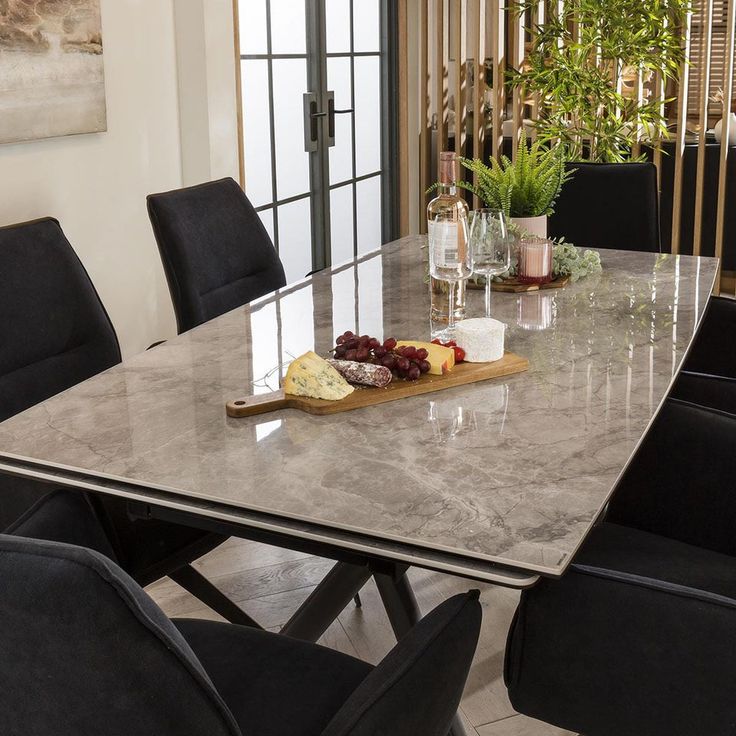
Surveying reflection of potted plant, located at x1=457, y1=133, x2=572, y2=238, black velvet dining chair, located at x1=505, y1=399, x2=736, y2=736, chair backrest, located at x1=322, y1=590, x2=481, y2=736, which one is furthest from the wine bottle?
chair backrest, located at x1=322, y1=590, x2=481, y2=736

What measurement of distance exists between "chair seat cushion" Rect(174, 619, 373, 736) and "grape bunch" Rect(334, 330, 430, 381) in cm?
53

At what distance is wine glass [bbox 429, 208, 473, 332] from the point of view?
2191mm

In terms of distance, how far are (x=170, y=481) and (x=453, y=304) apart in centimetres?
100

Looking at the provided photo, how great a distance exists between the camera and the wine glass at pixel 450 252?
2191mm

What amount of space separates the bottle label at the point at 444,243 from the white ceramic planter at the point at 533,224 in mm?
543

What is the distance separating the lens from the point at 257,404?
68.8 inches

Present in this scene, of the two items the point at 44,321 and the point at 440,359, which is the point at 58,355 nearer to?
the point at 44,321

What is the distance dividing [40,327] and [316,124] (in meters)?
3.29

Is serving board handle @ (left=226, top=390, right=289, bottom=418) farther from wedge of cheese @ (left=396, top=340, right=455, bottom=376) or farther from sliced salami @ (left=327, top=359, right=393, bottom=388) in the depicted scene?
wedge of cheese @ (left=396, top=340, right=455, bottom=376)

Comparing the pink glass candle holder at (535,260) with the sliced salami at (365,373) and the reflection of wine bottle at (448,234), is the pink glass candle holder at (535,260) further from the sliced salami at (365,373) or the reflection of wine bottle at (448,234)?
the sliced salami at (365,373)

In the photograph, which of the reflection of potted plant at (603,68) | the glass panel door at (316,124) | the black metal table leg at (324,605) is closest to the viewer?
the black metal table leg at (324,605)

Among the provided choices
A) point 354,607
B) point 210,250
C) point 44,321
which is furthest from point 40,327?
point 354,607

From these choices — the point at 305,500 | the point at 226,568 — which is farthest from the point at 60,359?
the point at 305,500

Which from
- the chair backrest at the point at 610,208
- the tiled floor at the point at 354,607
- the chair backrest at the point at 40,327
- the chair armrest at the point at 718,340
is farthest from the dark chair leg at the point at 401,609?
the chair backrest at the point at 610,208
